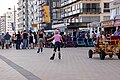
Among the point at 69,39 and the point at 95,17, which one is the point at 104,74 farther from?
the point at 95,17

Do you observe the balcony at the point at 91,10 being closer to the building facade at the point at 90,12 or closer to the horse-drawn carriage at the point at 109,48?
the building facade at the point at 90,12

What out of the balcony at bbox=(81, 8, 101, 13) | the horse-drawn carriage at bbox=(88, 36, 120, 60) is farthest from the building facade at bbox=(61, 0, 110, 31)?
the horse-drawn carriage at bbox=(88, 36, 120, 60)

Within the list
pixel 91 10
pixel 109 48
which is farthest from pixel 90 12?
pixel 109 48

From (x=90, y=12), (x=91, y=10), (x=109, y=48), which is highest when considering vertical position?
(x=91, y=10)

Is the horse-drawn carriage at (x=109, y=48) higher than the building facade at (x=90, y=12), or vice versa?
the building facade at (x=90, y=12)

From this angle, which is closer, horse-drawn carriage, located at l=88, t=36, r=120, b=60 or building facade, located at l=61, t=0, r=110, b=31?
horse-drawn carriage, located at l=88, t=36, r=120, b=60

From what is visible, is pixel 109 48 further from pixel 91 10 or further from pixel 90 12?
pixel 90 12

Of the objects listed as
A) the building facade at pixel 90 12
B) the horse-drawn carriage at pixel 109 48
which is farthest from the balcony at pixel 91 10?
the horse-drawn carriage at pixel 109 48

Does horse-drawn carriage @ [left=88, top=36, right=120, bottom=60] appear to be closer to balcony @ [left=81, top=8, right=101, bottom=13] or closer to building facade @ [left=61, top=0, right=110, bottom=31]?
building facade @ [left=61, top=0, right=110, bottom=31]

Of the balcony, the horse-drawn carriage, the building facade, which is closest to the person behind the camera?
the horse-drawn carriage

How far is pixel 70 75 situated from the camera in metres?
14.0

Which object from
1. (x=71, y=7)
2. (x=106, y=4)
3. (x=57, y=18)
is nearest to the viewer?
(x=106, y=4)

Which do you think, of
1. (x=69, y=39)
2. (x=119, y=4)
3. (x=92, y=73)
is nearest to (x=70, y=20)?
(x=119, y=4)

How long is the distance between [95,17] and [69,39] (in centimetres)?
4396
